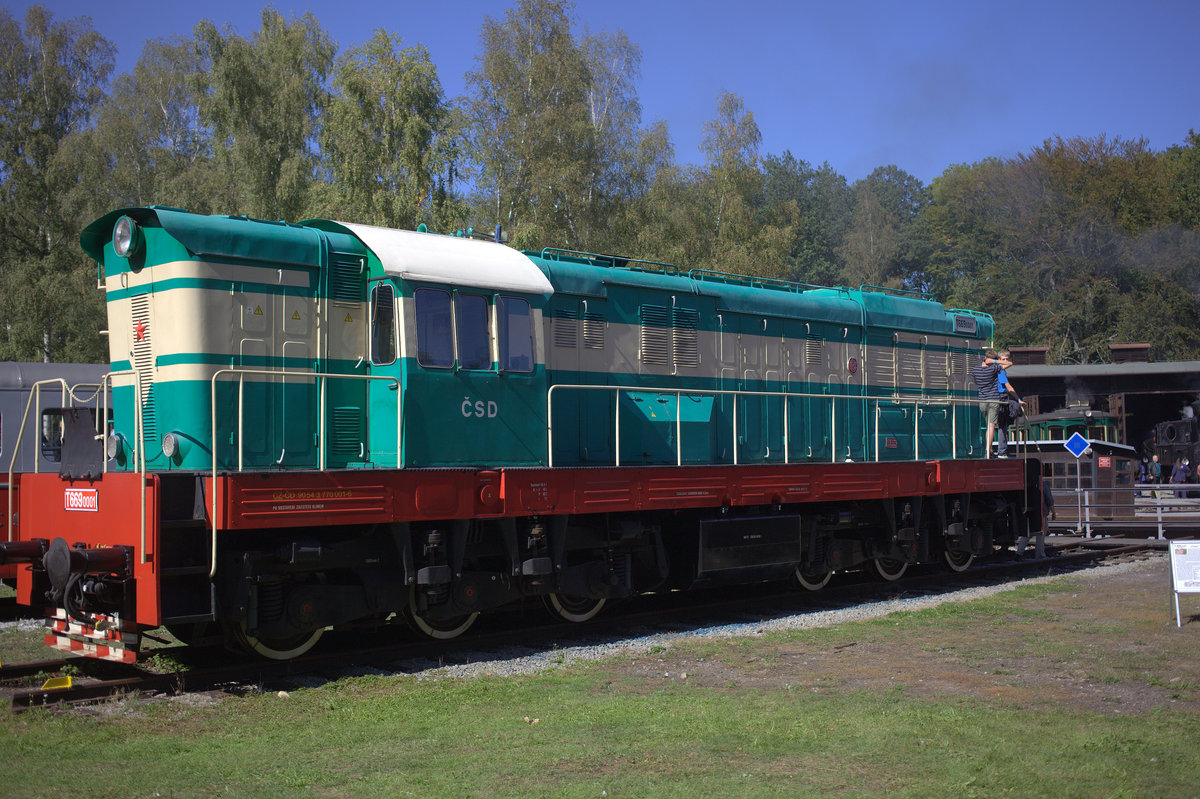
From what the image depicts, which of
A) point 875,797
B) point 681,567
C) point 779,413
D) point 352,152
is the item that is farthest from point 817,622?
point 352,152

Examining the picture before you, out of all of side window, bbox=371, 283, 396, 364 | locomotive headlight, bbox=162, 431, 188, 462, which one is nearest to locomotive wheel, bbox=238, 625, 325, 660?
locomotive headlight, bbox=162, 431, 188, 462

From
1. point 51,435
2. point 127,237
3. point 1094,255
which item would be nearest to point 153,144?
point 51,435

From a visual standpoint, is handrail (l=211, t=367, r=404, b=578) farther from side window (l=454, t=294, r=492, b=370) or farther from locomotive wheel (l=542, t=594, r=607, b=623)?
locomotive wheel (l=542, t=594, r=607, b=623)

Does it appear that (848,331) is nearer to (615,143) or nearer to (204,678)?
(204,678)

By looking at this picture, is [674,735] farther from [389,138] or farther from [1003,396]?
[389,138]

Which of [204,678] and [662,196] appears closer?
[204,678]

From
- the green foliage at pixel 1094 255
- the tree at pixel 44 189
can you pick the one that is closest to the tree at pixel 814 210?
the green foliage at pixel 1094 255

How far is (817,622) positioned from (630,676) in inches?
144

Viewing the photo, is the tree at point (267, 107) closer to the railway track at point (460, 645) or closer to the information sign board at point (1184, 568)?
the railway track at point (460, 645)

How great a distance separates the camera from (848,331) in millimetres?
14875

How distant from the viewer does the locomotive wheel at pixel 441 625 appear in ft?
32.2

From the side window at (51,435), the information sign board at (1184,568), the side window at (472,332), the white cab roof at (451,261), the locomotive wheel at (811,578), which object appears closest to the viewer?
Answer: the white cab roof at (451,261)

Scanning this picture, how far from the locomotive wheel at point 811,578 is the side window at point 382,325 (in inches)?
261

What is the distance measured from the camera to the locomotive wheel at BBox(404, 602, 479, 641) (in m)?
9.80
